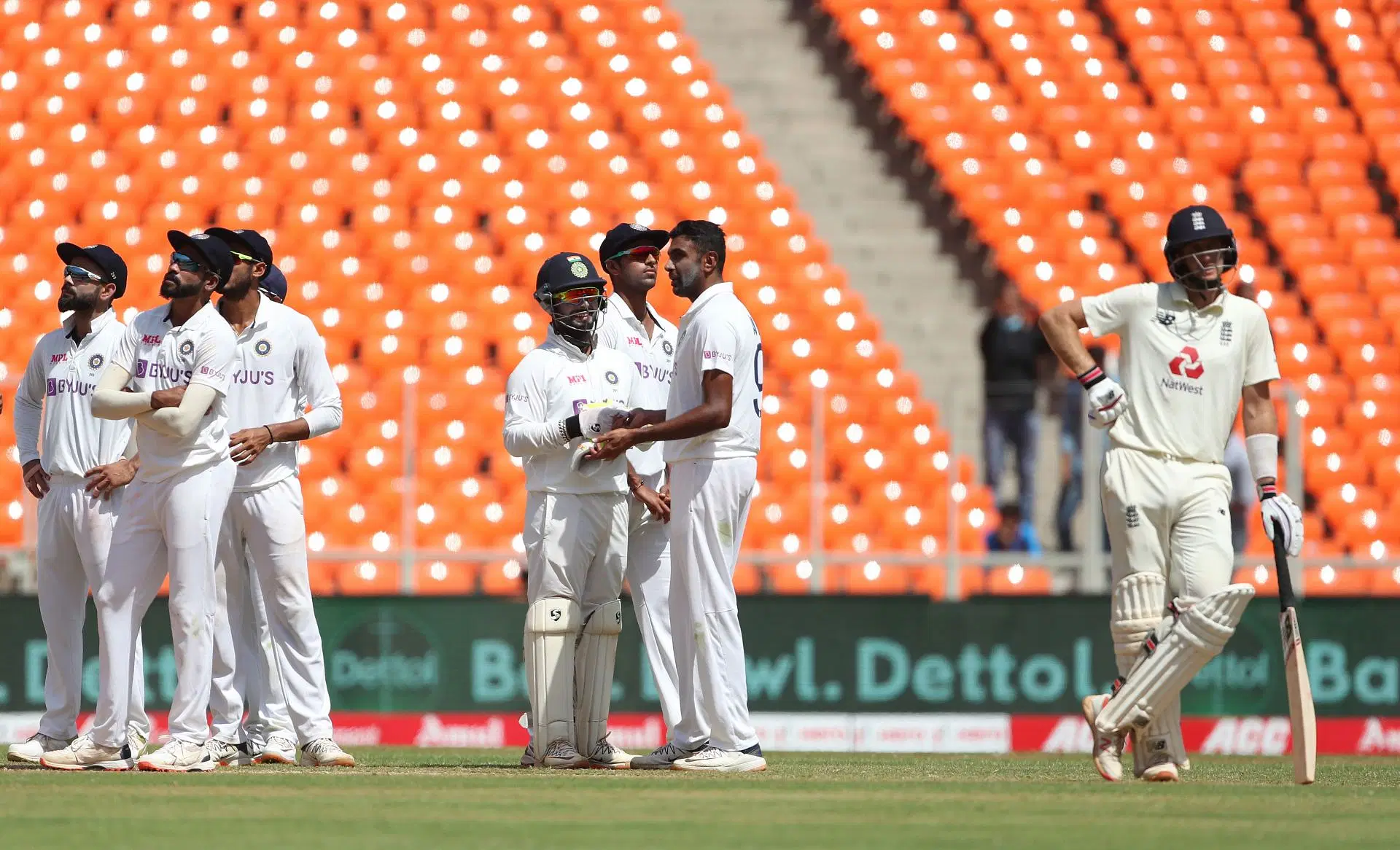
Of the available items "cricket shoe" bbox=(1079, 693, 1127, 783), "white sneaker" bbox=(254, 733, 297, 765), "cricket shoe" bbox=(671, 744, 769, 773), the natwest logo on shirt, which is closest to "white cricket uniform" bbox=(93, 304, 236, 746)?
"white sneaker" bbox=(254, 733, 297, 765)

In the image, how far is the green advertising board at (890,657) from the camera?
13.6m

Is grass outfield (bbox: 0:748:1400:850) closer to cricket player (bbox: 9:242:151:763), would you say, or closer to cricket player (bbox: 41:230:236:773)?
cricket player (bbox: 41:230:236:773)

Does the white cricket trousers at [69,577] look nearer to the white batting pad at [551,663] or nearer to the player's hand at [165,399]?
the player's hand at [165,399]

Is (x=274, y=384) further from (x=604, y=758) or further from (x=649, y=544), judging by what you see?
(x=604, y=758)

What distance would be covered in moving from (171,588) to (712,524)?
2.25 m

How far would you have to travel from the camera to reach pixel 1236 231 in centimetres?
1861

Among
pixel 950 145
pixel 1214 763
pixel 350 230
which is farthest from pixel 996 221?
pixel 1214 763

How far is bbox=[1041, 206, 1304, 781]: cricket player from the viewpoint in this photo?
26.6ft

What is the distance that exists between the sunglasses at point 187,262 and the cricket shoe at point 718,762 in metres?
2.90

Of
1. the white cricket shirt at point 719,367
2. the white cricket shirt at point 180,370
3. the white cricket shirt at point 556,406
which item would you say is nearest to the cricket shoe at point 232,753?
the white cricket shirt at point 180,370

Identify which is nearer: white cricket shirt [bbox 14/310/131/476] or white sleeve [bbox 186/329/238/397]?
white sleeve [bbox 186/329/238/397]

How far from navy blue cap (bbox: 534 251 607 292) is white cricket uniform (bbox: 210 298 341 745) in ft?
3.84

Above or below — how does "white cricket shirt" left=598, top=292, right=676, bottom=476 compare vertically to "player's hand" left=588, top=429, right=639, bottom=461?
above

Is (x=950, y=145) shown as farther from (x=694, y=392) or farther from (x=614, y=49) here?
(x=694, y=392)
